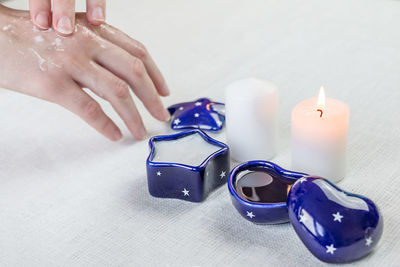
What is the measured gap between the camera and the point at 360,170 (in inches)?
28.9

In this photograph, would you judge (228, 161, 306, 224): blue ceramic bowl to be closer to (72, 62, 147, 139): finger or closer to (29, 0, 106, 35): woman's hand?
(72, 62, 147, 139): finger

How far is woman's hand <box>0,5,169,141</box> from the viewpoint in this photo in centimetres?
81

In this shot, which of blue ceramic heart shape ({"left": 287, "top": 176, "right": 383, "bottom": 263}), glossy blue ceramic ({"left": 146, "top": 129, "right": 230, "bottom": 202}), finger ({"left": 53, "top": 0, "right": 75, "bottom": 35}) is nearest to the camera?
blue ceramic heart shape ({"left": 287, "top": 176, "right": 383, "bottom": 263})

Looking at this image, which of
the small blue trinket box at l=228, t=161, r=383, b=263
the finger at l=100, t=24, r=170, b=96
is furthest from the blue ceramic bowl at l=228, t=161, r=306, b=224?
the finger at l=100, t=24, r=170, b=96

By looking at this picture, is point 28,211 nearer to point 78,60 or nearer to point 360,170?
point 78,60

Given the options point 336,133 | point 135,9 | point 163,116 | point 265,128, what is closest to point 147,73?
point 163,116

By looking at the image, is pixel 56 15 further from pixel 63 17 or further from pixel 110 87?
pixel 110 87

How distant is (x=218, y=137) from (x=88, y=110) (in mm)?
201

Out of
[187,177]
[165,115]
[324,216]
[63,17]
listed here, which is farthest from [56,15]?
[324,216]

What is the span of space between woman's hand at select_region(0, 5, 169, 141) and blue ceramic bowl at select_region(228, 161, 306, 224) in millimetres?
234

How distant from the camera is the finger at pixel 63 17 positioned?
0.80 m

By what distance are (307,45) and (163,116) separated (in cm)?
39

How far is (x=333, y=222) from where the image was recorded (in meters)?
0.55

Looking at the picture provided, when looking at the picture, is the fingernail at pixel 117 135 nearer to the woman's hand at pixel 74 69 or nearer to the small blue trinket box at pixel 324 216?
the woman's hand at pixel 74 69
